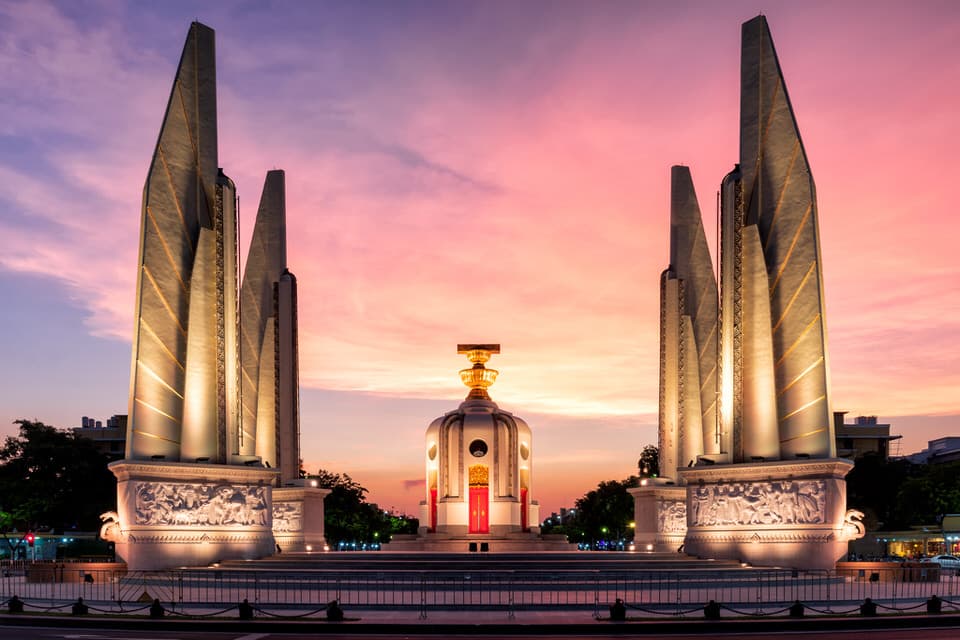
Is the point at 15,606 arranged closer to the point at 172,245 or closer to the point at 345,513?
the point at 172,245

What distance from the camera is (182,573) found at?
92.1ft

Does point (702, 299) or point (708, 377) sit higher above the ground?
point (702, 299)

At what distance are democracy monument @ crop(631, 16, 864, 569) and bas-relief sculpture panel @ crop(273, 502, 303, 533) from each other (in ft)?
54.0

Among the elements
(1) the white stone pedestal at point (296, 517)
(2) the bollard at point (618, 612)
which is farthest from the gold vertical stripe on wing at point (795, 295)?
(1) the white stone pedestal at point (296, 517)

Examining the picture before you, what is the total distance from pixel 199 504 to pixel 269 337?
1441 cm

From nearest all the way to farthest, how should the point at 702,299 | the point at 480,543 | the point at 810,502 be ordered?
the point at 810,502, the point at 702,299, the point at 480,543

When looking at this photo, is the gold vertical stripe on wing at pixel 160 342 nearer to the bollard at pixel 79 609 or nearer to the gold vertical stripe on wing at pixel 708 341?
the bollard at pixel 79 609

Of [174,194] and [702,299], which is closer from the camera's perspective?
[174,194]

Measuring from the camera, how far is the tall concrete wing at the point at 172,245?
3114cm

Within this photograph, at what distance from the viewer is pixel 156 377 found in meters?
31.5

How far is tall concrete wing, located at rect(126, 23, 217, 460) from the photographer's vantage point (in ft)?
102

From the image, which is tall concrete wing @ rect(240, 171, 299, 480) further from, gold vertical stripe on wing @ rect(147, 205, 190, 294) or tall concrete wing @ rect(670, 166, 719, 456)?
tall concrete wing @ rect(670, 166, 719, 456)

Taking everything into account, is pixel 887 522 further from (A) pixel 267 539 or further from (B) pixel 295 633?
(B) pixel 295 633

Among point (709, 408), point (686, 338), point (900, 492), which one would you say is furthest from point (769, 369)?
point (900, 492)
